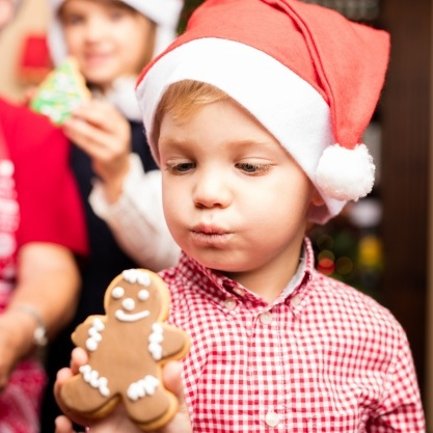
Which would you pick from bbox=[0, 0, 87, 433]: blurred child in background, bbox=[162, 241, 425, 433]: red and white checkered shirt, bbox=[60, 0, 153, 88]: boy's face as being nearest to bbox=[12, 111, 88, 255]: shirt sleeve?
bbox=[0, 0, 87, 433]: blurred child in background

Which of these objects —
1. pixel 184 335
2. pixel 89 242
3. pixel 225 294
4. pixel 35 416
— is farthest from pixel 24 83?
pixel 184 335

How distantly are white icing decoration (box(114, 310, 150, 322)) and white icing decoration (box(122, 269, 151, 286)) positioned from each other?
27 millimetres

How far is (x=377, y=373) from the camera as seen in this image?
2.87 feet

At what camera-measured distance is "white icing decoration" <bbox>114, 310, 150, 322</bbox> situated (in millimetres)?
701

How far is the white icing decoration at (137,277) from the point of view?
2.33 feet

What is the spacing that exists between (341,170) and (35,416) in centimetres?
67

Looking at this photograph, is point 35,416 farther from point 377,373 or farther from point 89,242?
point 377,373

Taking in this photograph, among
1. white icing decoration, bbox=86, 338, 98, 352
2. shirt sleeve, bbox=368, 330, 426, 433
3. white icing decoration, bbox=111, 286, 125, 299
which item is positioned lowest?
shirt sleeve, bbox=368, 330, 426, 433

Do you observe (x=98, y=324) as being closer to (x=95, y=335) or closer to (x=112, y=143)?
(x=95, y=335)

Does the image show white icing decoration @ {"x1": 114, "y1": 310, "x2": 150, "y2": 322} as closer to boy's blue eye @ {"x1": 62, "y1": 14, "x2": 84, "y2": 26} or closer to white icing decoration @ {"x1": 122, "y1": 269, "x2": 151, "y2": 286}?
white icing decoration @ {"x1": 122, "y1": 269, "x2": 151, "y2": 286}

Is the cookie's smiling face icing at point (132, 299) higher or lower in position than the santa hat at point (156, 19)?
lower

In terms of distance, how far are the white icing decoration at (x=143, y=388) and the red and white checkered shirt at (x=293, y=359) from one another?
13 cm

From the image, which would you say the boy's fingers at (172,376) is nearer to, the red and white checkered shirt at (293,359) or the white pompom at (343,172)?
the red and white checkered shirt at (293,359)

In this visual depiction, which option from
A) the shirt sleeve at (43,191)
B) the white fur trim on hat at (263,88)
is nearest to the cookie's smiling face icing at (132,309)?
the white fur trim on hat at (263,88)
